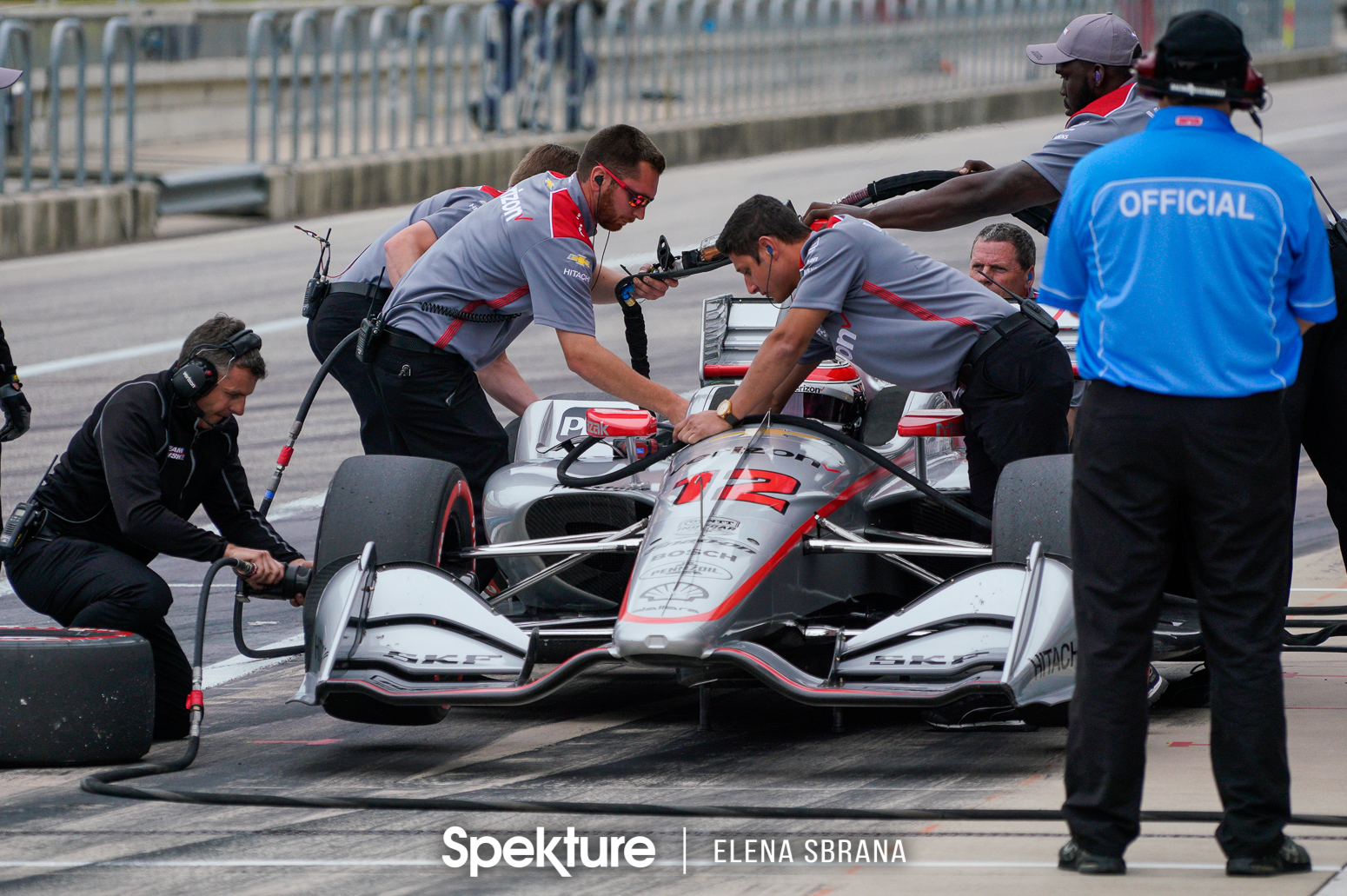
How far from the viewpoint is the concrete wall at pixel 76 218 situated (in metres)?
16.8

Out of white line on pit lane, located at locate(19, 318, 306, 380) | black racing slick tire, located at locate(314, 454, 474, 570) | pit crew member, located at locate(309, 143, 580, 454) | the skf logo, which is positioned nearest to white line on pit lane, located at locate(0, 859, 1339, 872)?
the skf logo

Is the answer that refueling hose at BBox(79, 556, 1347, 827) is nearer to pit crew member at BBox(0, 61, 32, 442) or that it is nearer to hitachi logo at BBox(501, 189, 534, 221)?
hitachi logo at BBox(501, 189, 534, 221)

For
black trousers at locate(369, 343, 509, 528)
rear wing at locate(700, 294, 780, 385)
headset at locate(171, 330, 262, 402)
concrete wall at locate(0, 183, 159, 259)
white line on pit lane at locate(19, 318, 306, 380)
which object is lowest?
white line on pit lane at locate(19, 318, 306, 380)

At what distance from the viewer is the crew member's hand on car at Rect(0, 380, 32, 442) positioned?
785 centimetres

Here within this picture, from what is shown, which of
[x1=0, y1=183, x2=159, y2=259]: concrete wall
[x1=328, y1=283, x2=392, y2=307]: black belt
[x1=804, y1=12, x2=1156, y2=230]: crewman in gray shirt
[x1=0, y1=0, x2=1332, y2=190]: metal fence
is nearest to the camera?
[x1=804, y1=12, x2=1156, y2=230]: crewman in gray shirt

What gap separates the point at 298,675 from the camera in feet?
23.5

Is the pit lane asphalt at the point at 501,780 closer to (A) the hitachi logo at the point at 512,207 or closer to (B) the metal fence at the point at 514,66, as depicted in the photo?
(A) the hitachi logo at the point at 512,207

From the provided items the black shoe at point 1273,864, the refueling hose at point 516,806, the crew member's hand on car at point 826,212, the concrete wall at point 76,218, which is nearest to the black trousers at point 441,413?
the crew member's hand on car at point 826,212

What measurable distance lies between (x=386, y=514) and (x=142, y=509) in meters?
0.74

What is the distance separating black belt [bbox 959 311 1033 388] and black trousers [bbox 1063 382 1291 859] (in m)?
1.98

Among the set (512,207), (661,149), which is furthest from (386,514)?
(661,149)

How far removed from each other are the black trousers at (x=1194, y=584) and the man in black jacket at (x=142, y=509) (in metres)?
2.86

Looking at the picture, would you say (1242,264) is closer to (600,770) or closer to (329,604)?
(600,770)

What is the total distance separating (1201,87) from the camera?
445cm
